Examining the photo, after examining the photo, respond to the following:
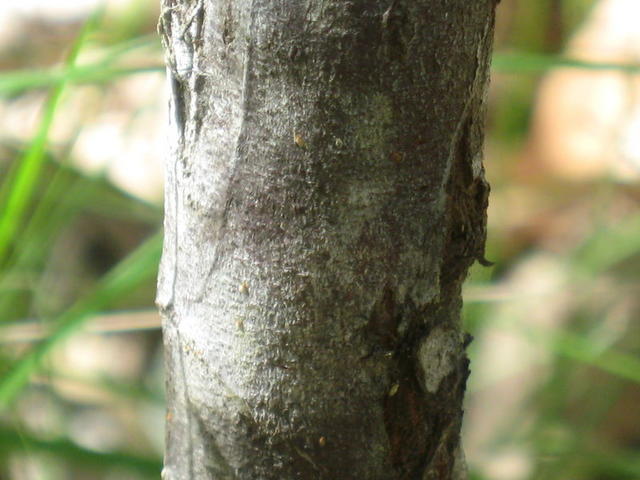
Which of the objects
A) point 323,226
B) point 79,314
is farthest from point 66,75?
point 323,226

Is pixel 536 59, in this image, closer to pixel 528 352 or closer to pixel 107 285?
pixel 107 285

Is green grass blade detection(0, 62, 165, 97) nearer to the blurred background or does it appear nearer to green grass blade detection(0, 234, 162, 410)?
the blurred background

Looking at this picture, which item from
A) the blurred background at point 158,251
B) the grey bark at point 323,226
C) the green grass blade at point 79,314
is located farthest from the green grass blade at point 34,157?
the grey bark at point 323,226

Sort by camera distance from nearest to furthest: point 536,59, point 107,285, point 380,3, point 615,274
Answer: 1. point 380,3
2. point 536,59
3. point 107,285
4. point 615,274

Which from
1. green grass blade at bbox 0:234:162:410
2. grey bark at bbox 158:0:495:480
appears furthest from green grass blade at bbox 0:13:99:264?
grey bark at bbox 158:0:495:480

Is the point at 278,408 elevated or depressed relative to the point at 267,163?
depressed

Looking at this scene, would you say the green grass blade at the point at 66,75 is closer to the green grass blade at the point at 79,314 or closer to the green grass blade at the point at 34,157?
the green grass blade at the point at 34,157

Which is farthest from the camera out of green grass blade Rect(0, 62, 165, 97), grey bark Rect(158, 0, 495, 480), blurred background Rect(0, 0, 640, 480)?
blurred background Rect(0, 0, 640, 480)

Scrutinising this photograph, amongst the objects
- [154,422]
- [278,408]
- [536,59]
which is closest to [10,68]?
[154,422]
